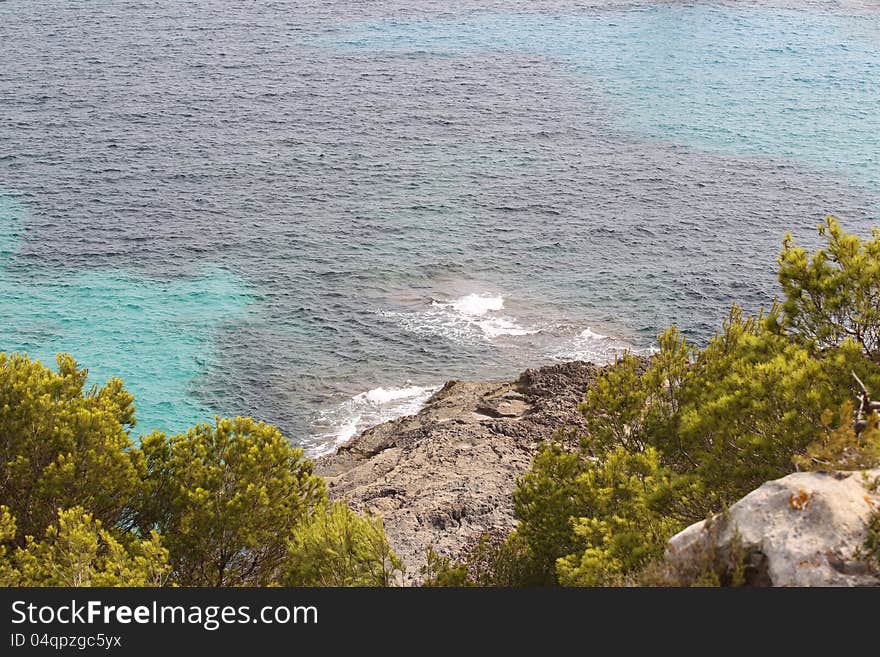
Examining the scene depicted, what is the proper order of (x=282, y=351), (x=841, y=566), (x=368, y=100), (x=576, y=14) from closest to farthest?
(x=841, y=566) → (x=282, y=351) → (x=368, y=100) → (x=576, y=14)

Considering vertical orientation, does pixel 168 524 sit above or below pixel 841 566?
below

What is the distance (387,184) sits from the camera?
96.3 meters

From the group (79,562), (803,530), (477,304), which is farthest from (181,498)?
(477,304)

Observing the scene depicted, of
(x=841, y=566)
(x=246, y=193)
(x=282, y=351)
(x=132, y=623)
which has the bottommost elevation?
(x=282, y=351)

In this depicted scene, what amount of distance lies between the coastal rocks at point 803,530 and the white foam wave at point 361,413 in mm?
40079

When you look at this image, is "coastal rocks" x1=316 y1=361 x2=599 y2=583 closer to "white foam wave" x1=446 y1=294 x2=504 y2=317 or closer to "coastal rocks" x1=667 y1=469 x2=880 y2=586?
"white foam wave" x1=446 y1=294 x2=504 y2=317

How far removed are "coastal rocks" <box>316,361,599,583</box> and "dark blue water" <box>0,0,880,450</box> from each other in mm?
5748

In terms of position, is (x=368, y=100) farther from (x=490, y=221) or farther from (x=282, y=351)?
(x=282, y=351)

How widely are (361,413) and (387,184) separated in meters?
37.9

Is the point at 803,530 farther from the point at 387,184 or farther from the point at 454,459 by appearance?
the point at 387,184

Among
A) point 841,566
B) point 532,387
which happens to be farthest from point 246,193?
point 841,566

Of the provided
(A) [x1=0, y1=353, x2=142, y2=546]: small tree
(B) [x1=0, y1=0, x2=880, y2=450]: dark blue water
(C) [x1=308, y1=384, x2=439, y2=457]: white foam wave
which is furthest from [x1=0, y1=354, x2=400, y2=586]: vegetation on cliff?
(B) [x1=0, y1=0, x2=880, y2=450]: dark blue water

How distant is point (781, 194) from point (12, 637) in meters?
Result: 87.1

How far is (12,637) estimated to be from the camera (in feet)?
67.9
